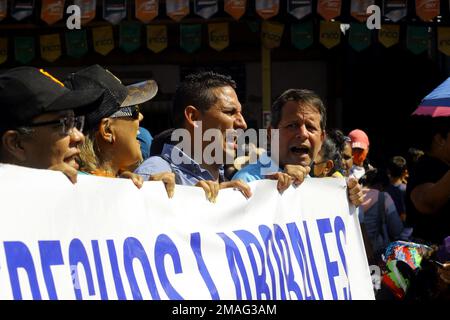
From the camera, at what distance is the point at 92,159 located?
3.73m

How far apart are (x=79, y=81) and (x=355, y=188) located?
4.54 feet

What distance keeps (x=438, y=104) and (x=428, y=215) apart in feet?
2.60

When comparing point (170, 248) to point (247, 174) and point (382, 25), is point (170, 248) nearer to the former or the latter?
point (247, 174)

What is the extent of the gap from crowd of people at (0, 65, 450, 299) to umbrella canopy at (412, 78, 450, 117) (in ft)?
0.23

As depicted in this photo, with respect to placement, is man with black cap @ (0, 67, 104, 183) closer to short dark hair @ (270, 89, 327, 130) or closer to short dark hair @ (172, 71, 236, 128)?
short dark hair @ (172, 71, 236, 128)

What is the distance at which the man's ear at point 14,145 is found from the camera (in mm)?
2852

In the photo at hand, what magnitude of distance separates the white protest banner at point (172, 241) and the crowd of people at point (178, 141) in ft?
0.26

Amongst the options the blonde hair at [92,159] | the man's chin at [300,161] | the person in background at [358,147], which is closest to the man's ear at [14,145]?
the blonde hair at [92,159]

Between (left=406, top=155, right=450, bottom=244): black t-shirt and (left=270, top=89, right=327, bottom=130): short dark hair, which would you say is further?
(left=406, top=155, right=450, bottom=244): black t-shirt

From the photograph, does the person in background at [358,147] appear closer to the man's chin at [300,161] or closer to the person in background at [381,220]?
the person in background at [381,220]

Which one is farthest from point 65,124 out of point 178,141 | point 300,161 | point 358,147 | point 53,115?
point 358,147

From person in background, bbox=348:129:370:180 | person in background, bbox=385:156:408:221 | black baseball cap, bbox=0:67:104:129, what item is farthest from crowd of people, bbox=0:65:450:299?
person in background, bbox=385:156:408:221

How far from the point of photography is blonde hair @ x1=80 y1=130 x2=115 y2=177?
367cm
